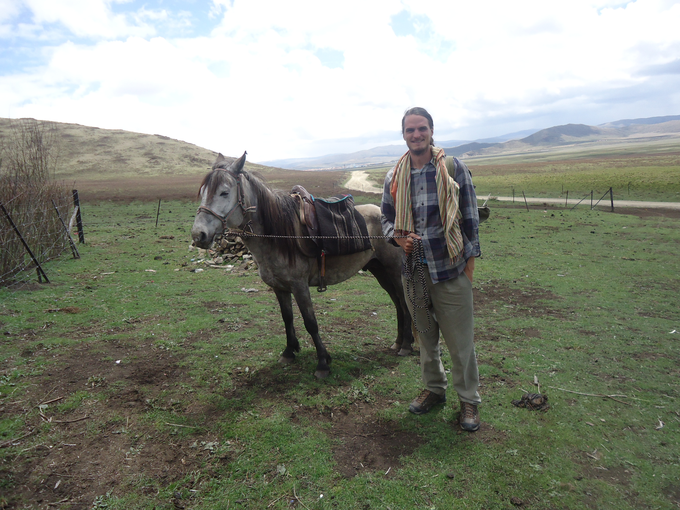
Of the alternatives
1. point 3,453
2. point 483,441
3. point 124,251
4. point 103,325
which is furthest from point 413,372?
point 124,251

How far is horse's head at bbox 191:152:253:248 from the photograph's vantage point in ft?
11.9

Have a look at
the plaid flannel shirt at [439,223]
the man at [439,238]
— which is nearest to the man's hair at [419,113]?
the man at [439,238]

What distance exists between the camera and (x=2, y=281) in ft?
24.8

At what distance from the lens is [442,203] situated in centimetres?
318

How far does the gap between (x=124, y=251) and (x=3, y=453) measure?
36.4ft

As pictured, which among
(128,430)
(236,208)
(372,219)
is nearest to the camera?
(128,430)

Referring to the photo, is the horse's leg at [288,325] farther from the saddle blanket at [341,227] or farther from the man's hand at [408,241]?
the man's hand at [408,241]

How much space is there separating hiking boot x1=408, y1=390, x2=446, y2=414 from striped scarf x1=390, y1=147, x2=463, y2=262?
160 centimetres

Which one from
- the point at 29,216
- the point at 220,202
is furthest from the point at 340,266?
the point at 29,216

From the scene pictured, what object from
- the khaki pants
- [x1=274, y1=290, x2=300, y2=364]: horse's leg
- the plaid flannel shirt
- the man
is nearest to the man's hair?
the man

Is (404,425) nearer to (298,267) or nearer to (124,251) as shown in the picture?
(298,267)

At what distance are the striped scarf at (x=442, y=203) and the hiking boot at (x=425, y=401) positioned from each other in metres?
1.60

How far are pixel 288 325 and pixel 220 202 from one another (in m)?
1.94

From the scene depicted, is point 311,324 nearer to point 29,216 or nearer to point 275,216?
point 275,216
